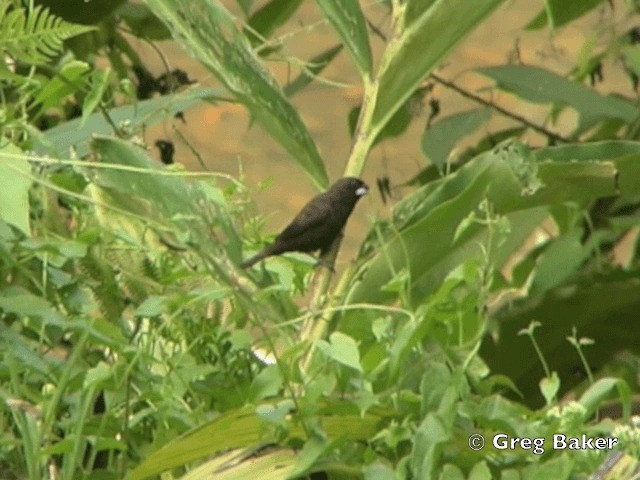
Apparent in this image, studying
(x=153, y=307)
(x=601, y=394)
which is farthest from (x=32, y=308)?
(x=601, y=394)

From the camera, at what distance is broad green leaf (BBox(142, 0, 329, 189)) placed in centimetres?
144

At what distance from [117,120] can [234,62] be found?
222 millimetres

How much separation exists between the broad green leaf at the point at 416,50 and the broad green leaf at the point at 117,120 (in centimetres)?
20

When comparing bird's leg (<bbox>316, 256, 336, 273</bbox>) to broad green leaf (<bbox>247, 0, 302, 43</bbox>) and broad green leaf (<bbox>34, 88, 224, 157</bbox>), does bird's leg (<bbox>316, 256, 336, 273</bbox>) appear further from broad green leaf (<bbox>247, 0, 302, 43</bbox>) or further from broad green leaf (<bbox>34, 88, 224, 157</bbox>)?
broad green leaf (<bbox>247, 0, 302, 43</bbox>)

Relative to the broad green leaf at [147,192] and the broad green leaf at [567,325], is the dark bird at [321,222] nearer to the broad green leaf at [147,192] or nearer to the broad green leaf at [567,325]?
the broad green leaf at [147,192]

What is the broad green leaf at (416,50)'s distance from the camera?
4.96 ft

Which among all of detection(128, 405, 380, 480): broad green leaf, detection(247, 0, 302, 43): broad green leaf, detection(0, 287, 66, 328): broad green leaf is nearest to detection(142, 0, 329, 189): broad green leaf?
detection(0, 287, 66, 328): broad green leaf

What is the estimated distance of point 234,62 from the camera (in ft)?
4.78

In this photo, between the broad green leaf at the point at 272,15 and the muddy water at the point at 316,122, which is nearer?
the broad green leaf at the point at 272,15

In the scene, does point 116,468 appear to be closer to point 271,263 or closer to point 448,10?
point 271,263

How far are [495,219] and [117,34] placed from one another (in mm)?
1136

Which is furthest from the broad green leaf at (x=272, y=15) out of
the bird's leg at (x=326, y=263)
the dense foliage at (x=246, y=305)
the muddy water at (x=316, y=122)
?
the muddy water at (x=316, y=122)

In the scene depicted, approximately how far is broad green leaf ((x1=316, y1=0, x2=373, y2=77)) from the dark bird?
0.44 feet

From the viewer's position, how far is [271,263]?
4.81 ft
